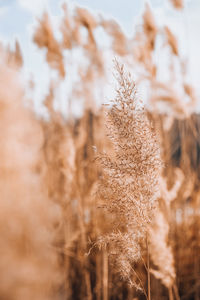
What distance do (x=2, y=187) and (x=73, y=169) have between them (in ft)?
3.59

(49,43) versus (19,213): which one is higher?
(49,43)

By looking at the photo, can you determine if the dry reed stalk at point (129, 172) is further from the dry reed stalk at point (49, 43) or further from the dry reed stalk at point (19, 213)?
the dry reed stalk at point (49, 43)

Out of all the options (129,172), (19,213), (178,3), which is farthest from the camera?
(178,3)

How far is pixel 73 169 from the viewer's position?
8.93ft

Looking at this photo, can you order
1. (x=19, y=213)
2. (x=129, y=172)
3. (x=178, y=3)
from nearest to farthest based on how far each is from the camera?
(x=129, y=172) → (x=19, y=213) → (x=178, y=3)

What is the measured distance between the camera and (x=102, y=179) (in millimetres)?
1087

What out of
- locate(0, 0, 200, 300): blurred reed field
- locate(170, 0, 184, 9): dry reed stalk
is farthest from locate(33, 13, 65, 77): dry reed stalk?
locate(170, 0, 184, 9): dry reed stalk

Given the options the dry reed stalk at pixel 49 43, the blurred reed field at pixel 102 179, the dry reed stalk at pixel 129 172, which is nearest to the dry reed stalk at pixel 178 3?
the blurred reed field at pixel 102 179

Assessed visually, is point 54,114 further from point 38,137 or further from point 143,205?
point 143,205

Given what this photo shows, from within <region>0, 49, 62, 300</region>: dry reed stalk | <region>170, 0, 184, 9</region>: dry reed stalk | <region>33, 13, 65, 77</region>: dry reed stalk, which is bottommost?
<region>0, 49, 62, 300</region>: dry reed stalk

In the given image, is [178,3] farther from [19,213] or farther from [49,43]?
[19,213]

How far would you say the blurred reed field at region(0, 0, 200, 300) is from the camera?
0.97 meters

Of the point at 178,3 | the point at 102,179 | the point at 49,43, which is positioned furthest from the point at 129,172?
the point at 178,3

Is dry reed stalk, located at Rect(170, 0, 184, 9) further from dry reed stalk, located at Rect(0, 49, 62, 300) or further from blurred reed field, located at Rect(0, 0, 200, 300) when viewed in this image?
dry reed stalk, located at Rect(0, 49, 62, 300)
